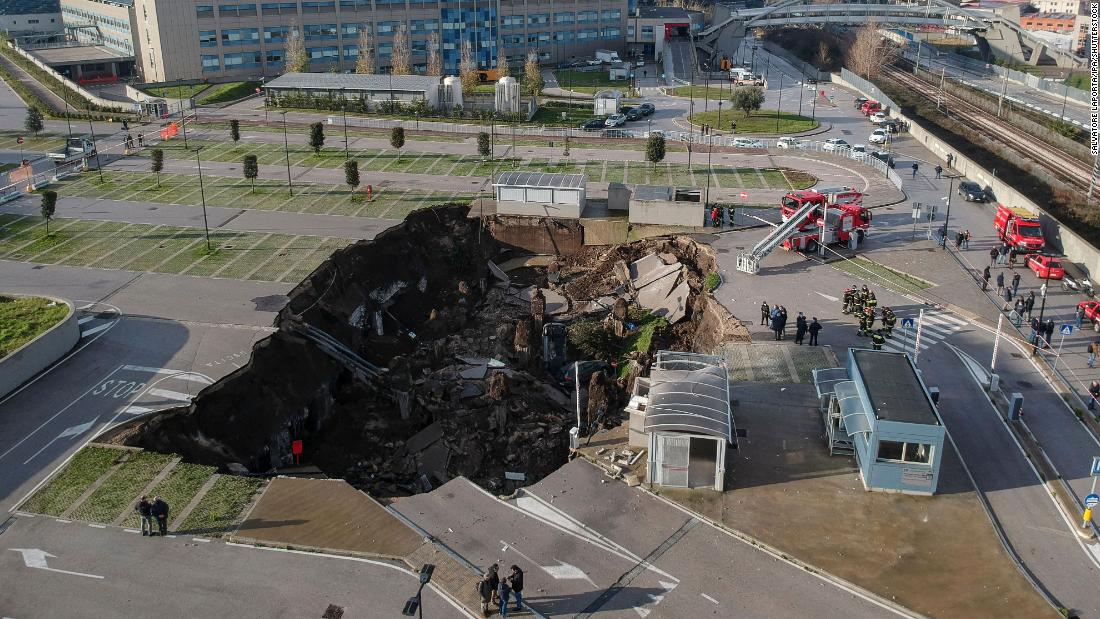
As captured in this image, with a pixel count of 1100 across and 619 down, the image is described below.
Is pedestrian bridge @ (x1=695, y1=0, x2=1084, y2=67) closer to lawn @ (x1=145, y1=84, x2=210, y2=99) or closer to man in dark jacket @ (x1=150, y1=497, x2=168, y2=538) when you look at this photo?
lawn @ (x1=145, y1=84, x2=210, y2=99)

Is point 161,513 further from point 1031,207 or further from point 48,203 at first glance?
point 1031,207

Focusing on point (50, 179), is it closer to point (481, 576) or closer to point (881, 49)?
point (481, 576)

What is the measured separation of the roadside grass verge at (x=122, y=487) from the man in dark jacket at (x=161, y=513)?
5.81 feet

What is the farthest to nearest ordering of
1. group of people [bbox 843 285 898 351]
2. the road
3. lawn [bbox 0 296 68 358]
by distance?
1. group of people [bbox 843 285 898 351]
2. lawn [bbox 0 296 68 358]
3. the road

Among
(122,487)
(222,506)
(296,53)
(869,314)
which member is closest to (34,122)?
(296,53)

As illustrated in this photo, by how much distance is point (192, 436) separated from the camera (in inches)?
1210

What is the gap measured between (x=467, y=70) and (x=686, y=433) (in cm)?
7570

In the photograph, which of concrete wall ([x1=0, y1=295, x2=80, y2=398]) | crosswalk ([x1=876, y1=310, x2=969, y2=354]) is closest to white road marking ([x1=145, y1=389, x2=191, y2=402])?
concrete wall ([x1=0, y1=295, x2=80, y2=398])

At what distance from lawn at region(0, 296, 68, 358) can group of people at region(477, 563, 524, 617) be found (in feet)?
70.5

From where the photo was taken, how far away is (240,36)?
333ft

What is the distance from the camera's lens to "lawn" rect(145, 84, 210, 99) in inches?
3584

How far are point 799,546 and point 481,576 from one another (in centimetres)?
836

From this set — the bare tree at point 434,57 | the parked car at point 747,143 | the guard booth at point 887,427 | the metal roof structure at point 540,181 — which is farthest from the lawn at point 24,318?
the bare tree at point 434,57

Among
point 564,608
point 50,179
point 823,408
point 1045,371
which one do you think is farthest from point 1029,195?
point 50,179
